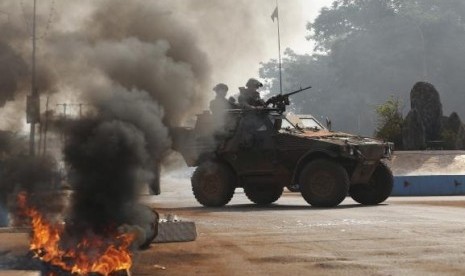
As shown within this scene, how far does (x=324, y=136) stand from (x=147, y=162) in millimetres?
7771

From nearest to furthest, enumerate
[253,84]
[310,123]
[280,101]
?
[253,84] < [280,101] < [310,123]

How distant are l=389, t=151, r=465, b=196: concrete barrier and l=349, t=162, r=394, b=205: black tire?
6710mm

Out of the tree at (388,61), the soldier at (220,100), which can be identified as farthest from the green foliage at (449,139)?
the tree at (388,61)

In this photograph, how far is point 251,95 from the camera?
15312 mm

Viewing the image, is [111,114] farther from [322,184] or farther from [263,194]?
[263,194]

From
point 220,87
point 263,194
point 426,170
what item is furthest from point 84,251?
point 426,170

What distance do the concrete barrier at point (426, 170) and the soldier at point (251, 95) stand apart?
27.0ft

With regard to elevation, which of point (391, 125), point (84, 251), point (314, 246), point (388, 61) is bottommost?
point (314, 246)

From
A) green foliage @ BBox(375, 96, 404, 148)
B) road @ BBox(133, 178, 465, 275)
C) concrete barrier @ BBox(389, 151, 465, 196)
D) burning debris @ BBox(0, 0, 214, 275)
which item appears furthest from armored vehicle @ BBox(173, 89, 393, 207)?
green foliage @ BBox(375, 96, 404, 148)

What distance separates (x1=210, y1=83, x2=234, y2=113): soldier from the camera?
11603mm

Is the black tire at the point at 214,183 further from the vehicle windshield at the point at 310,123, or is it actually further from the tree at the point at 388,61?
the tree at the point at 388,61

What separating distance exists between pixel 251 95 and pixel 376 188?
3.40 m

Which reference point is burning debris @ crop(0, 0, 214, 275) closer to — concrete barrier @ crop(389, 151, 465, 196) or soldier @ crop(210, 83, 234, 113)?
soldier @ crop(210, 83, 234, 113)

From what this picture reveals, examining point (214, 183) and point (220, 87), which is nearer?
point (220, 87)
